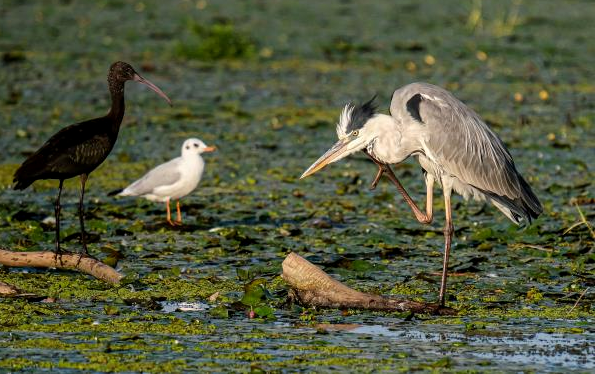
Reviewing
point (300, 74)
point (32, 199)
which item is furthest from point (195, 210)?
point (300, 74)

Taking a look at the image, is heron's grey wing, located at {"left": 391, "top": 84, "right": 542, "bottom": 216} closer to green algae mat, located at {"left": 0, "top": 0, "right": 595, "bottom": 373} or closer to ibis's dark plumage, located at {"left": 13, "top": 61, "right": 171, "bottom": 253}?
green algae mat, located at {"left": 0, "top": 0, "right": 595, "bottom": 373}

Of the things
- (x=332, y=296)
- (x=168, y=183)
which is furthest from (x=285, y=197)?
(x=332, y=296)

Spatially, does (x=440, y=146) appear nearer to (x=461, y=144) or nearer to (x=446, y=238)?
(x=461, y=144)

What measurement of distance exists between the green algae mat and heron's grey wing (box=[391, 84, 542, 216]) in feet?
2.15

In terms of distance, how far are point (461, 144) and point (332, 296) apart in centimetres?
165

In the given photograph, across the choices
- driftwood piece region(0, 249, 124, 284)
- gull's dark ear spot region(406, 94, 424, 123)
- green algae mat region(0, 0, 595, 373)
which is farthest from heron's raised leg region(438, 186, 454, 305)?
driftwood piece region(0, 249, 124, 284)

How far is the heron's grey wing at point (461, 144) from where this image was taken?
8.53m

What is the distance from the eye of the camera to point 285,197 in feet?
39.0

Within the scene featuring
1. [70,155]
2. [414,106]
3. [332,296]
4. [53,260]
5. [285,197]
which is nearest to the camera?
[332,296]

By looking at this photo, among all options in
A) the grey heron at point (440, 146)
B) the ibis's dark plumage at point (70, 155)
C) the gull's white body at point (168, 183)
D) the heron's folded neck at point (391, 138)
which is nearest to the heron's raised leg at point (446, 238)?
the grey heron at point (440, 146)

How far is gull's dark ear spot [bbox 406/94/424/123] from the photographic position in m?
8.46

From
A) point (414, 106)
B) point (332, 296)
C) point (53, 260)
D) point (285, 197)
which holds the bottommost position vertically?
point (332, 296)

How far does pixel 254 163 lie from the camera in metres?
13.2

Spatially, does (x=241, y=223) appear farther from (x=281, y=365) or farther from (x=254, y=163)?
(x=281, y=365)
